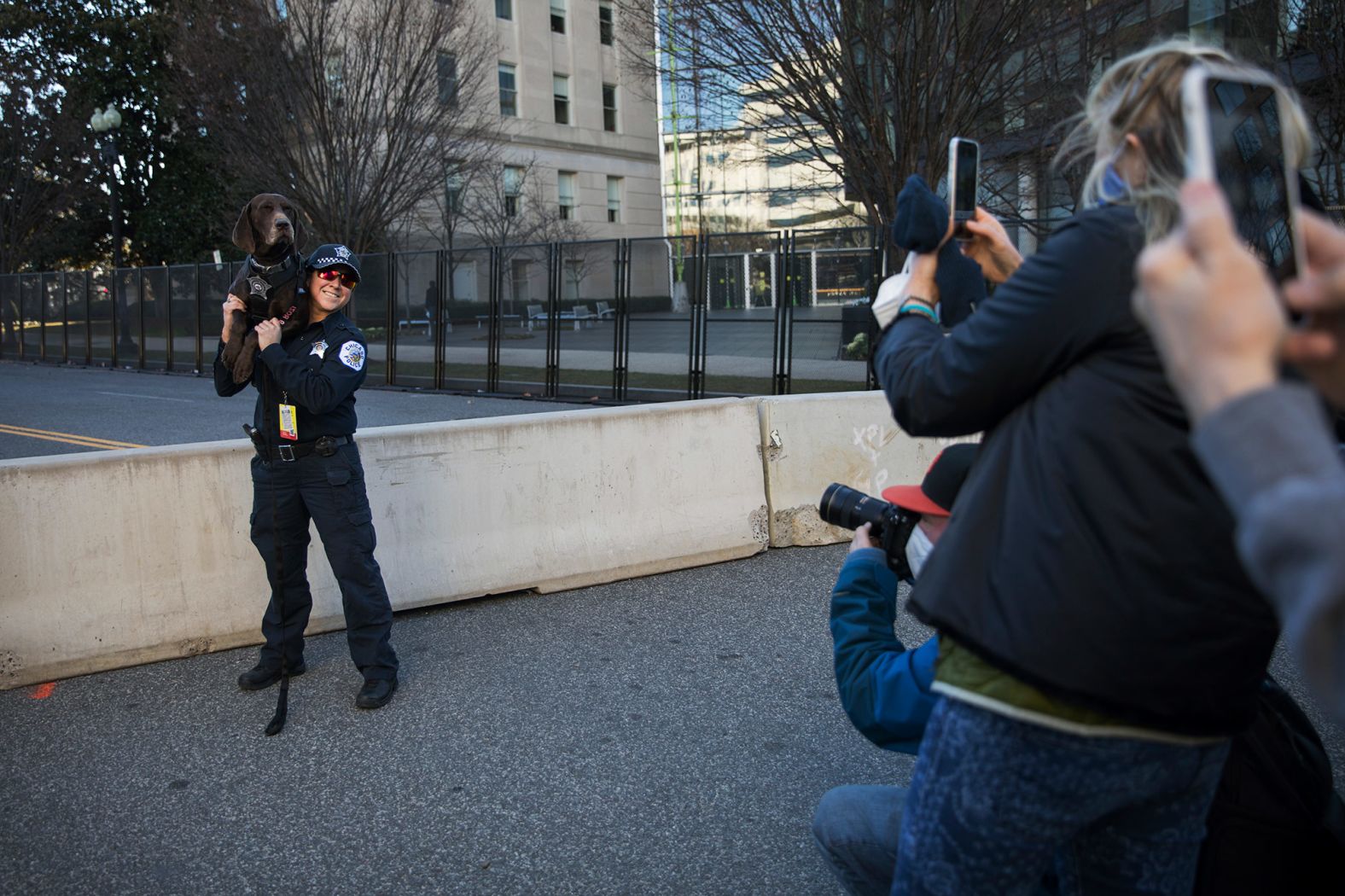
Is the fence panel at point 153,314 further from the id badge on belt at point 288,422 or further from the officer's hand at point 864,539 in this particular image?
the officer's hand at point 864,539

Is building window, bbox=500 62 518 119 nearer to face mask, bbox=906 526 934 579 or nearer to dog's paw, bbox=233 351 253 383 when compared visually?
dog's paw, bbox=233 351 253 383

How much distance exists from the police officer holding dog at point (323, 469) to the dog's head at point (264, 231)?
Answer: 15cm

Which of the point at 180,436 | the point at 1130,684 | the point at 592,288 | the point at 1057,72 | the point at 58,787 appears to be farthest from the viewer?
the point at 592,288

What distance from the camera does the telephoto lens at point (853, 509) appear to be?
2430mm

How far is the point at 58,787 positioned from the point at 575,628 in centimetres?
241

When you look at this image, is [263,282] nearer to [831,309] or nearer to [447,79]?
[831,309]

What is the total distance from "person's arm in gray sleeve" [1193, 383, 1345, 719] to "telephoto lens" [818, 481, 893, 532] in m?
1.37

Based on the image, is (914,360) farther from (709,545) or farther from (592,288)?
(592,288)

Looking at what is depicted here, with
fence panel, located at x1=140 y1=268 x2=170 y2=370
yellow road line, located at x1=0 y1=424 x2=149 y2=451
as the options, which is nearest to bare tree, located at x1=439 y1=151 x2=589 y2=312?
fence panel, located at x1=140 y1=268 x2=170 y2=370

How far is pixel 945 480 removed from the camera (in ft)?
7.18

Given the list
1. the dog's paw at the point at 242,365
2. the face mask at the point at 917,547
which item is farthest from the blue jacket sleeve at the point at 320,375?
the face mask at the point at 917,547

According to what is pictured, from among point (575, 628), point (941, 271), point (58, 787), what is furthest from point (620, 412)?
point (941, 271)

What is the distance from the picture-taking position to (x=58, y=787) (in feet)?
12.7

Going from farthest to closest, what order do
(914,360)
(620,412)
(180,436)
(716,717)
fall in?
1. (180,436)
2. (620,412)
3. (716,717)
4. (914,360)
